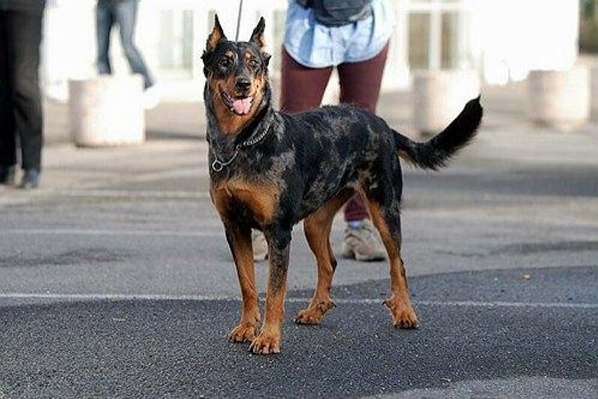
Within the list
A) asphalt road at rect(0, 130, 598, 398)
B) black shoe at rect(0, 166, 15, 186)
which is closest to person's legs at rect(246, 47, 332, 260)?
asphalt road at rect(0, 130, 598, 398)

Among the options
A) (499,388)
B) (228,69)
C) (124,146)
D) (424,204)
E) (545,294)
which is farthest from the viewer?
(124,146)

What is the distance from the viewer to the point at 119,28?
65.6ft

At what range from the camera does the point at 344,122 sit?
299 inches

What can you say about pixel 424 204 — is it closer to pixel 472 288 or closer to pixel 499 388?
pixel 472 288

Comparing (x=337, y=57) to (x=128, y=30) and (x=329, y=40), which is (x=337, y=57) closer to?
(x=329, y=40)

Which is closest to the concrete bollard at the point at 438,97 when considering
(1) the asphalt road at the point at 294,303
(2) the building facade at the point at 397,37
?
(2) the building facade at the point at 397,37

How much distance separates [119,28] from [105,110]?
381 cm

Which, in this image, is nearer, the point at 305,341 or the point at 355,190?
the point at 305,341

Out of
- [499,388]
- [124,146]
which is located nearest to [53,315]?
[499,388]

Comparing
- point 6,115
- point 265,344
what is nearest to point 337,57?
point 265,344

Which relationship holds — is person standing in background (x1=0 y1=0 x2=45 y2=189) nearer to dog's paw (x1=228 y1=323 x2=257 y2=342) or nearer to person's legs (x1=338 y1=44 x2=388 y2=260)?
person's legs (x1=338 y1=44 x2=388 y2=260)

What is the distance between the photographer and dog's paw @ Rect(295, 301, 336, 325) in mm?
7609

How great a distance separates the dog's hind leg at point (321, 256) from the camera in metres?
7.63

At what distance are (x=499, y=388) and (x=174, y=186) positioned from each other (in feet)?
24.0
